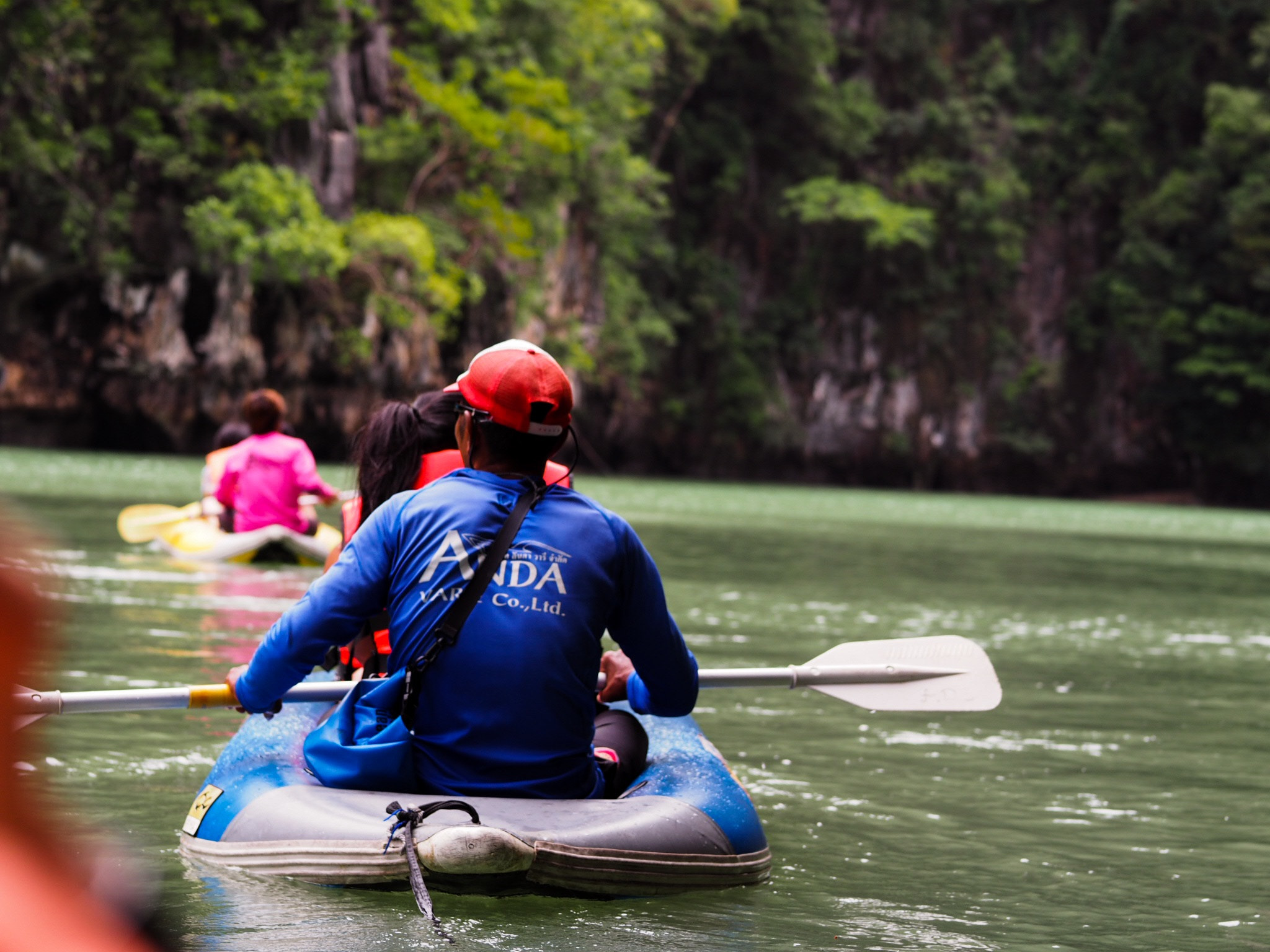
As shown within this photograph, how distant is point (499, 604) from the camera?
3.29m

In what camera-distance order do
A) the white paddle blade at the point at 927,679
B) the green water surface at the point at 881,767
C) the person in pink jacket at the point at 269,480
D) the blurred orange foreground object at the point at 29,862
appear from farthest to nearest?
the person in pink jacket at the point at 269,480, the white paddle blade at the point at 927,679, the green water surface at the point at 881,767, the blurred orange foreground object at the point at 29,862

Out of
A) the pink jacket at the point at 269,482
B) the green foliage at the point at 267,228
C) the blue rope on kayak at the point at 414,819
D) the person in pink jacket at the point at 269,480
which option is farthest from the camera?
the green foliage at the point at 267,228

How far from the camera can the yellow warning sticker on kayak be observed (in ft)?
12.2

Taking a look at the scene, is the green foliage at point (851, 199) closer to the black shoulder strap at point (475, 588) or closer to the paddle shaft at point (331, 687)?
the paddle shaft at point (331, 687)

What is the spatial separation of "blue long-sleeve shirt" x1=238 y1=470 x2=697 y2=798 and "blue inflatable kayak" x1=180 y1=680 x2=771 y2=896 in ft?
0.41

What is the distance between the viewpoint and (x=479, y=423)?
335 centimetres

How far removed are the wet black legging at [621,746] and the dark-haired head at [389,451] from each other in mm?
810

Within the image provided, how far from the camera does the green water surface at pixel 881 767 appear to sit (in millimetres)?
3410

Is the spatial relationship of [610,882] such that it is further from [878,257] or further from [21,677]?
[878,257]

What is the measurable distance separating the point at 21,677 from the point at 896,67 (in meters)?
44.0

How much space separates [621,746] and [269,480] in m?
6.93

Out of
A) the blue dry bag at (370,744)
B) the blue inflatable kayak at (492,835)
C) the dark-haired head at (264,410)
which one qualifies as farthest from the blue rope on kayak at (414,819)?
the dark-haired head at (264,410)

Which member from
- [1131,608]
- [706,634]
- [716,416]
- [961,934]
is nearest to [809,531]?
[1131,608]

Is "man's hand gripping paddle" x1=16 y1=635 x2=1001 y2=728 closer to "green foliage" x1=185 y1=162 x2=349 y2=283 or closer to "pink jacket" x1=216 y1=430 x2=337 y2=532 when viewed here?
"pink jacket" x1=216 y1=430 x2=337 y2=532
